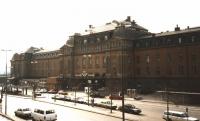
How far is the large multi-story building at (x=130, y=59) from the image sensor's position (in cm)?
7912

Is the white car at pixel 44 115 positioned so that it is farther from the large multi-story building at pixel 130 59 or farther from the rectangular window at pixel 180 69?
the rectangular window at pixel 180 69

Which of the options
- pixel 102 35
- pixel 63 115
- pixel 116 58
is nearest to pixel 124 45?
pixel 116 58

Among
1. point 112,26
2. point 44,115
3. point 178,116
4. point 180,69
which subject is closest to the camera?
point 44,115

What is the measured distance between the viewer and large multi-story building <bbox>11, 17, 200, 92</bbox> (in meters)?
79.1

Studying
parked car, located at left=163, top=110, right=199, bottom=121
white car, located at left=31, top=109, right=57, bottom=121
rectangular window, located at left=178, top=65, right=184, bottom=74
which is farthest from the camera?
rectangular window, located at left=178, top=65, right=184, bottom=74

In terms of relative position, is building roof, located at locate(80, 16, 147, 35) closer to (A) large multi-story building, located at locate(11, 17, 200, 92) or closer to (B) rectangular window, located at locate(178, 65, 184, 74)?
(A) large multi-story building, located at locate(11, 17, 200, 92)

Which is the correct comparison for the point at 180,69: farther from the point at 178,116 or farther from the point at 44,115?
the point at 44,115

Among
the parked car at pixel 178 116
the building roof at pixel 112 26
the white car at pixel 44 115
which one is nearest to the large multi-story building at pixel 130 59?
the building roof at pixel 112 26

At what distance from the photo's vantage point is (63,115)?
167 feet

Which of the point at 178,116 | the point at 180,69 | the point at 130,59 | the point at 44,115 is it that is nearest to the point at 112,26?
the point at 130,59

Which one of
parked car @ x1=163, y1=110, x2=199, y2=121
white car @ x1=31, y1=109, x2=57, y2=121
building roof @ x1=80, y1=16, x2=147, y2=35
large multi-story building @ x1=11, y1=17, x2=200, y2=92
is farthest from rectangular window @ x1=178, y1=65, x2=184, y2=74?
white car @ x1=31, y1=109, x2=57, y2=121

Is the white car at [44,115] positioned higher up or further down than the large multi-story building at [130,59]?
further down

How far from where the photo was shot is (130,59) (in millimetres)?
95312

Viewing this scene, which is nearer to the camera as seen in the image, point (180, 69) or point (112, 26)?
point (180, 69)
